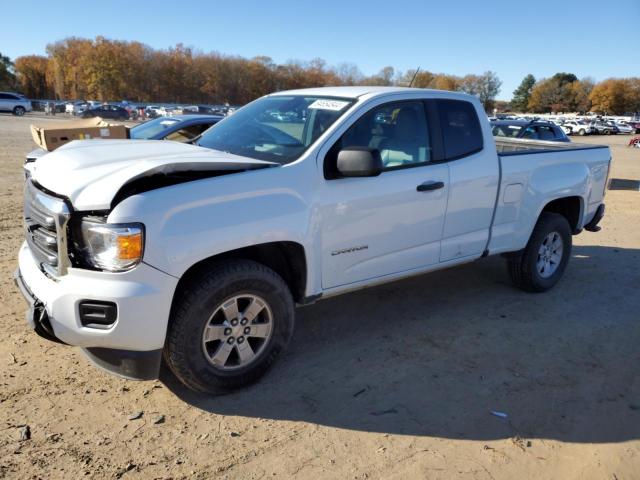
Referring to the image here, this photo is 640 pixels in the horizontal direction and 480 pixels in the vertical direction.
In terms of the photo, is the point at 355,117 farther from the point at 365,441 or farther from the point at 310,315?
the point at 365,441

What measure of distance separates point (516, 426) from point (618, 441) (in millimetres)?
585

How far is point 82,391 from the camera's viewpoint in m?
3.38

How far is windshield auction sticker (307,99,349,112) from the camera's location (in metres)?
3.95

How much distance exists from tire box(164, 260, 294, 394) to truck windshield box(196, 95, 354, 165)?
0.86 meters

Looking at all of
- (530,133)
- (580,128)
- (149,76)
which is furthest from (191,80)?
(530,133)

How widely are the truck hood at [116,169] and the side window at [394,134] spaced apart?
767mm

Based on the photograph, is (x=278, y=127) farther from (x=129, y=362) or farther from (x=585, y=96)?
(x=585, y=96)

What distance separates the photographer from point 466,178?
4.41 meters

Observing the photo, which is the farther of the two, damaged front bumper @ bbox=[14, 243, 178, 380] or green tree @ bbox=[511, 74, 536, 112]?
green tree @ bbox=[511, 74, 536, 112]

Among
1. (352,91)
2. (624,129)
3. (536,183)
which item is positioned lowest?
(624,129)

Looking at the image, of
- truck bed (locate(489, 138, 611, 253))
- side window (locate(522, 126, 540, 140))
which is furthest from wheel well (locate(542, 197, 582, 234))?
side window (locate(522, 126, 540, 140))

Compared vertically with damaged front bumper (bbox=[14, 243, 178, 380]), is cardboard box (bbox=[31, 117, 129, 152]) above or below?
above

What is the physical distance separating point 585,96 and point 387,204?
476ft

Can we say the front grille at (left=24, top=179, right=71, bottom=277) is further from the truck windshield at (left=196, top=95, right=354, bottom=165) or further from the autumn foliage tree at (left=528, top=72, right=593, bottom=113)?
the autumn foliage tree at (left=528, top=72, right=593, bottom=113)
